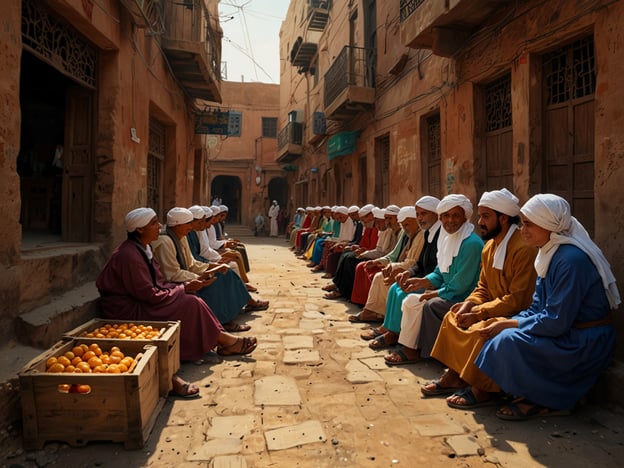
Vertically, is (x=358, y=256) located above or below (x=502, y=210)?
below

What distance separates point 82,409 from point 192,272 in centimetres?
274

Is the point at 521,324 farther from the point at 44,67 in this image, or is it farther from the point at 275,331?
the point at 44,67

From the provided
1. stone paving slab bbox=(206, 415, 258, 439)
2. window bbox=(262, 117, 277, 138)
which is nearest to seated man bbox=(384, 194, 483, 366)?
stone paving slab bbox=(206, 415, 258, 439)

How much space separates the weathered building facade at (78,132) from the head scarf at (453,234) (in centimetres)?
340

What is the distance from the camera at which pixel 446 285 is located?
160 inches

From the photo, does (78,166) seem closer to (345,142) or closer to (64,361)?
(64,361)

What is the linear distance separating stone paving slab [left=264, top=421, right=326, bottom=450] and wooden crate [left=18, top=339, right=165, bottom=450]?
778 millimetres

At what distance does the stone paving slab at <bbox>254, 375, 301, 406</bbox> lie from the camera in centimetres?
326

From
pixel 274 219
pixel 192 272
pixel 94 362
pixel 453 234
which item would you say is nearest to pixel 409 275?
pixel 453 234

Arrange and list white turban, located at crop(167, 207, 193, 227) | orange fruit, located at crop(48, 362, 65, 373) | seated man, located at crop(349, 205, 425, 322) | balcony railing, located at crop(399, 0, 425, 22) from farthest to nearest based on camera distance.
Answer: balcony railing, located at crop(399, 0, 425, 22) < seated man, located at crop(349, 205, 425, 322) < white turban, located at crop(167, 207, 193, 227) < orange fruit, located at crop(48, 362, 65, 373)

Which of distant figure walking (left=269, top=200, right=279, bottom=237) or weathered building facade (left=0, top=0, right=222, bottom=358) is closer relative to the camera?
weathered building facade (left=0, top=0, right=222, bottom=358)

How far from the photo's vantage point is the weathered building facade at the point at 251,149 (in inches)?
1053

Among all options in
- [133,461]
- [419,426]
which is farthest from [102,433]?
[419,426]

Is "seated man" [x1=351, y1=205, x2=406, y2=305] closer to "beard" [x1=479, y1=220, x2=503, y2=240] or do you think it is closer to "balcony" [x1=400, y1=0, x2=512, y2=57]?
"beard" [x1=479, y1=220, x2=503, y2=240]
